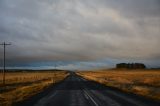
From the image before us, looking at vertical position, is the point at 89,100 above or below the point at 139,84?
below

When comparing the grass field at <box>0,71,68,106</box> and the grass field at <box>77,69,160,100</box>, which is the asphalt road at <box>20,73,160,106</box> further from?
the grass field at <box>77,69,160,100</box>

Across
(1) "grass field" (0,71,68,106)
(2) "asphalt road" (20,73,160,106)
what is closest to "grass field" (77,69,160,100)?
(2) "asphalt road" (20,73,160,106)

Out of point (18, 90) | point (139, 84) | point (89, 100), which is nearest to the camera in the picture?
point (89, 100)

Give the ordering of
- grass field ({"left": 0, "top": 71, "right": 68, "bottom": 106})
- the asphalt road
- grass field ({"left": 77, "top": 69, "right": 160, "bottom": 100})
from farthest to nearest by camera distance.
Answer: grass field ({"left": 77, "top": 69, "right": 160, "bottom": 100}), grass field ({"left": 0, "top": 71, "right": 68, "bottom": 106}), the asphalt road

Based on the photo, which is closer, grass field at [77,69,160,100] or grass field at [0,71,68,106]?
grass field at [0,71,68,106]

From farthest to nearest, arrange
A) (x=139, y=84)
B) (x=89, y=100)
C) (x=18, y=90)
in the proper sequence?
(x=139, y=84)
(x=18, y=90)
(x=89, y=100)

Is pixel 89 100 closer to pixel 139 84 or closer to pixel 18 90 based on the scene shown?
pixel 18 90

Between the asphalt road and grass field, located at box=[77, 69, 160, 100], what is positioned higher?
grass field, located at box=[77, 69, 160, 100]

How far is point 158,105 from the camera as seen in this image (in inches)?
737

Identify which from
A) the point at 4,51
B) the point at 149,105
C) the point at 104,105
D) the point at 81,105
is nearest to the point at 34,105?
the point at 81,105

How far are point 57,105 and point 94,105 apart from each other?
239 cm

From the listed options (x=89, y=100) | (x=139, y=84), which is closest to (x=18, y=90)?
(x=89, y=100)

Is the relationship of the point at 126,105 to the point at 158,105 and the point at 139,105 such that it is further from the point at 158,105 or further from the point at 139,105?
the point at 158,105

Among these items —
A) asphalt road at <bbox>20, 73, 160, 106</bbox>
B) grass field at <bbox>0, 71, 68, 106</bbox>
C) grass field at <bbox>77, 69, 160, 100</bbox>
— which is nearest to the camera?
asphalt road at <bbox>20, 73, 160, 106</bbox>
